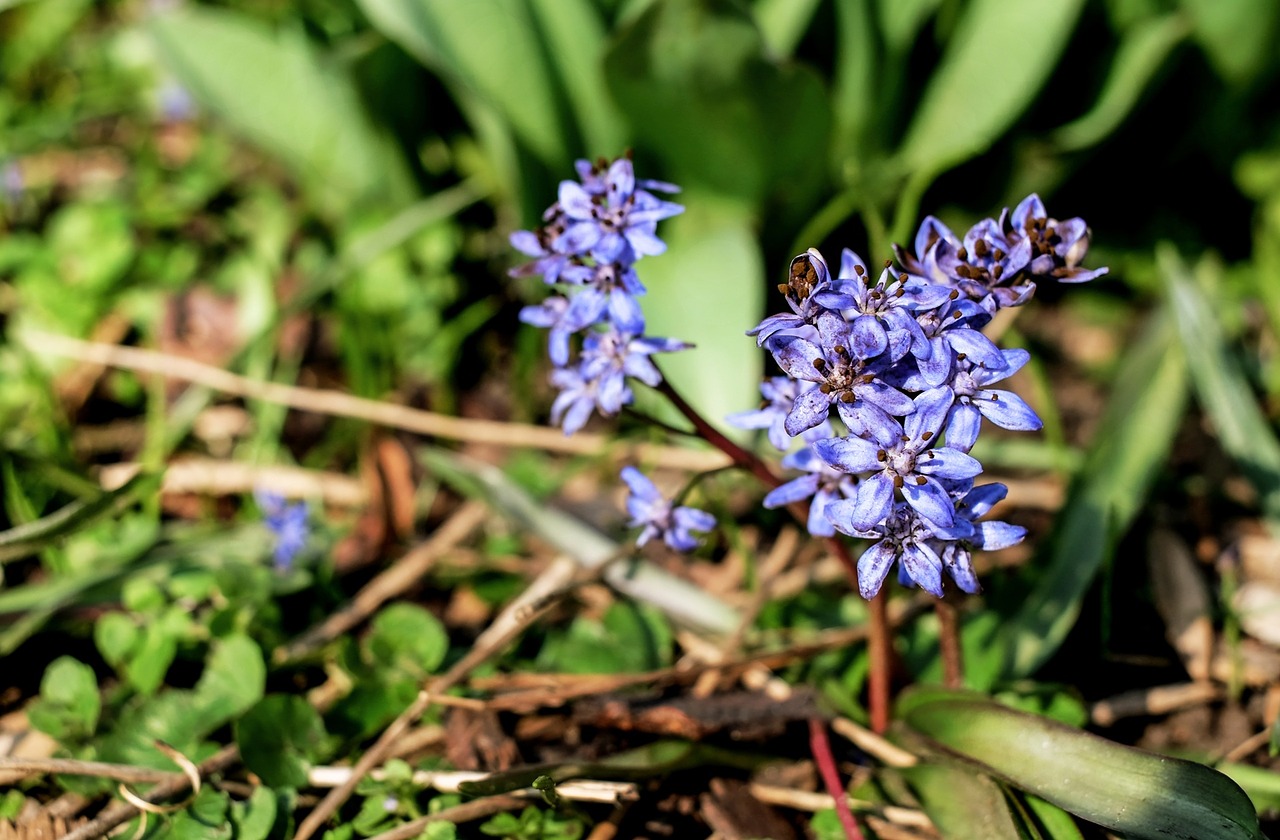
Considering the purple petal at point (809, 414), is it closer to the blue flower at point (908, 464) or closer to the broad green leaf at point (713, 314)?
the blue flower at point (908, 464)

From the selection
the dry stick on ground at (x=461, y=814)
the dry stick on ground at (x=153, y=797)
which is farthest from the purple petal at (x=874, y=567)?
the dry stick on ground at (x=153, y=797)

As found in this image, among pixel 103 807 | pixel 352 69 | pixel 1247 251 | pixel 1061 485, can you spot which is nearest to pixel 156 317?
pixel 352 69

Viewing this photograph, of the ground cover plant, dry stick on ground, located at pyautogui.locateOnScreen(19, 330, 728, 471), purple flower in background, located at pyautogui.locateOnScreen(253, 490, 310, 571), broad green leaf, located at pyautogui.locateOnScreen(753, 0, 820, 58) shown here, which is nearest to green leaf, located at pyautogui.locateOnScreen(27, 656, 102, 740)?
the ground cover plant

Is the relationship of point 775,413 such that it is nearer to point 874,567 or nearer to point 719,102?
point 874,567

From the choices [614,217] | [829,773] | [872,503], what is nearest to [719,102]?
[614,217]

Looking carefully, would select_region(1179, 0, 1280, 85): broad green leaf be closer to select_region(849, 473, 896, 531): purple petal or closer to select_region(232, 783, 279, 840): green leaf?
select_region(849, 473, 896, 531): purple petal

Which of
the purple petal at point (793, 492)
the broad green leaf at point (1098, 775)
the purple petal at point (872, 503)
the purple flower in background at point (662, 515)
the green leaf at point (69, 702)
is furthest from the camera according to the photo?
the green leaf at point (69, 702)
